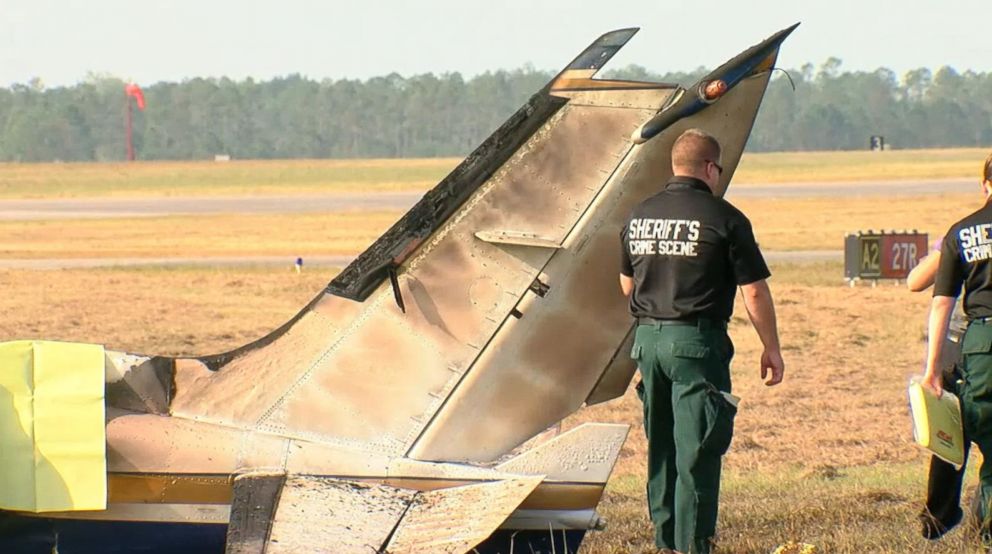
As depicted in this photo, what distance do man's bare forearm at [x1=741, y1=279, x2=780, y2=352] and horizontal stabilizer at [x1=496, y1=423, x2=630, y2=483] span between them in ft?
2.46

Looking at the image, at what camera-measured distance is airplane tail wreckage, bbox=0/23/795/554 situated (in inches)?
197

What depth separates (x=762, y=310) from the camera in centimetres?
548

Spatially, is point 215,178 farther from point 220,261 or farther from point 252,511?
point 252,511

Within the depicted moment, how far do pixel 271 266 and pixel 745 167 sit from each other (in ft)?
202

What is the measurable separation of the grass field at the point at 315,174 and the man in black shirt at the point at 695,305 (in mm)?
61826

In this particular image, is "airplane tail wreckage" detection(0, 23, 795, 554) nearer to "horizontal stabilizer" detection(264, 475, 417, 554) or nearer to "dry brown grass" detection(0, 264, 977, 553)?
"horizontal stabilizer" detection(264, 475, 417, 554)

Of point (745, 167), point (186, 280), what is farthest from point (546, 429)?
point (745, 167)

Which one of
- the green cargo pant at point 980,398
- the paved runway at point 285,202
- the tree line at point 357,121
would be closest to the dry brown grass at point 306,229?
the paved runway at point 285,202

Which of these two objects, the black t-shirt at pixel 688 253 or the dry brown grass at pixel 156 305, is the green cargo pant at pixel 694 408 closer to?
the black t-shirt at pixel 688 253

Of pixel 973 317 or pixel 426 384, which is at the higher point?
pixel 973 317

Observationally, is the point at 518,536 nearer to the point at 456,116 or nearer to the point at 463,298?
the point at 463,298

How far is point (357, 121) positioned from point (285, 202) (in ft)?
314

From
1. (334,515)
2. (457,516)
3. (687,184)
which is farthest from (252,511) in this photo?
(687,184)

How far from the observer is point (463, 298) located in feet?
18.1
